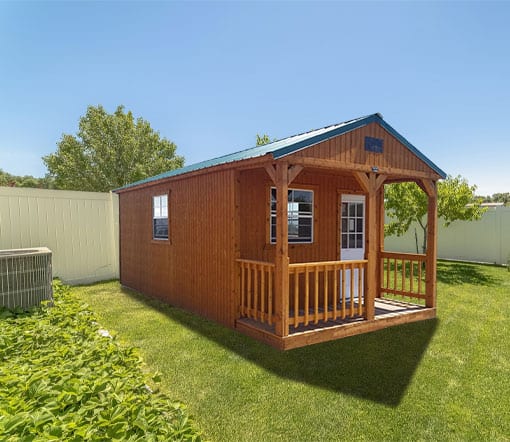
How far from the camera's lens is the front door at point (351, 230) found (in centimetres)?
651

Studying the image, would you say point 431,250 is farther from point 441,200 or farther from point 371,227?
point 441,200

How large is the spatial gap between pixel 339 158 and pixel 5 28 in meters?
11.7

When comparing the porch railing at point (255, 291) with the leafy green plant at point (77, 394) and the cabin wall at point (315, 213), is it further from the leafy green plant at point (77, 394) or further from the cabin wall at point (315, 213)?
the leafy green plant at point (77, 394)

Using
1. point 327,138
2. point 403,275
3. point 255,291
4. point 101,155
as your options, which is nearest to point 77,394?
point 255,291

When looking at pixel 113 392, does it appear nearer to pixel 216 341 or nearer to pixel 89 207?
pixel 216 341

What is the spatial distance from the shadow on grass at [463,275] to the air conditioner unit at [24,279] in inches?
373

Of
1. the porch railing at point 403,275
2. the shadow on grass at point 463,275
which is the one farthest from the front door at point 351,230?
the shadow on grass at point 463,275

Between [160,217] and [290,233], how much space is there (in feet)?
10.3

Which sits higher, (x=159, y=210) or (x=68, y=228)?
(x=159, y=210)

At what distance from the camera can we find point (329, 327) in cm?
460

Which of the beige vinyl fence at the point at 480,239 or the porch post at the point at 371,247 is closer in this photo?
the porch post at the point at 371,247

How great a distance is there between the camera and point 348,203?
21.6 ft

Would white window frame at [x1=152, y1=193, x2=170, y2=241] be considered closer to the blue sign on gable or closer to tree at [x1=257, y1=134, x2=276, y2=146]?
the blue sign on gable

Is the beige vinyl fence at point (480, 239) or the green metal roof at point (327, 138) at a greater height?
the green metal roof at point (327, 138)
